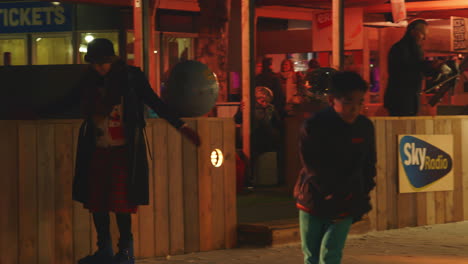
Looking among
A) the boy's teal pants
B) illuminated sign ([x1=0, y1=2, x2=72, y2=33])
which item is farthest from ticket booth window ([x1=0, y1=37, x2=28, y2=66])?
the boy's teal pants

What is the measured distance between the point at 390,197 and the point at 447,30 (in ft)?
32.1

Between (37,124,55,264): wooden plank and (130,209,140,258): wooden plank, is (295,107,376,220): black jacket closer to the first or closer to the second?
(37,124,55,264): wooden plank

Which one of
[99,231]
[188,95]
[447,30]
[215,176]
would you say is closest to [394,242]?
[215,176]

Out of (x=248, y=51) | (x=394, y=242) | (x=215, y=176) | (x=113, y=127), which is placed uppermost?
(x=248, y=51)

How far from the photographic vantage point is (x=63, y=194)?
760cm

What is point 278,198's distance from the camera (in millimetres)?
11367

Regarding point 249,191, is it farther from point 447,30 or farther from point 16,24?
point 16,24

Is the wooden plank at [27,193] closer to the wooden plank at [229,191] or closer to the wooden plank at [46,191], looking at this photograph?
the wooden plank at [46,191]

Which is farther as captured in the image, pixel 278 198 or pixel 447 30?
pixel 447 30

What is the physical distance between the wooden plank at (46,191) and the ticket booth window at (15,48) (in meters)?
15.3

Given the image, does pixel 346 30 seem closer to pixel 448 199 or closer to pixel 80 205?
pixel 448 199

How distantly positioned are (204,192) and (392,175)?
277 cm

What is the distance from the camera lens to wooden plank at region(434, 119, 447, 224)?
10836 mm

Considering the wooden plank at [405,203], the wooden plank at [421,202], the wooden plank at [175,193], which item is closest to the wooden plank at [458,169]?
the wooden plank at [421,202]
